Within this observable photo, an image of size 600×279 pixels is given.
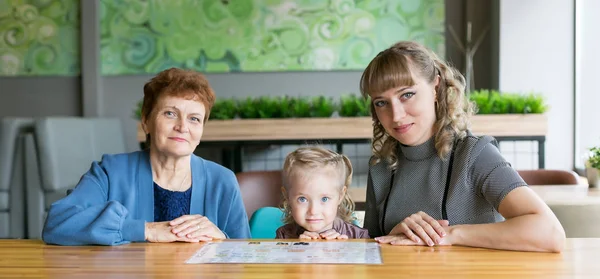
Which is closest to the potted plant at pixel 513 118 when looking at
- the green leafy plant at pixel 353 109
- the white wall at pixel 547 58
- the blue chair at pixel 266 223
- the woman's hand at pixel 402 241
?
the green leafy plant at pixel 353 109

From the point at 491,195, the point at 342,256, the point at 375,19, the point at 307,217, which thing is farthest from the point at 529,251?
the point at 375,19

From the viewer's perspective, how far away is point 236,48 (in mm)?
7930

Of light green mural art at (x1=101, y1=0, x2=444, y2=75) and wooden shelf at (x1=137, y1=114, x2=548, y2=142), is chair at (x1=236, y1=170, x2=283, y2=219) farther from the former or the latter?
light green mural art at (x1=101, y1=0, x2=444, y2=75)

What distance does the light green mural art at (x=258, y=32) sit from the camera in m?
7.81

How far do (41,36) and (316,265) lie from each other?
7544mm

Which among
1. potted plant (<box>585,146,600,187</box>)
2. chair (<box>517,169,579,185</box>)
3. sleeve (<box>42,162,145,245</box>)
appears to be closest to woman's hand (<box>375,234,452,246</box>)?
sleeve (<box>42,162,145,245</box>)

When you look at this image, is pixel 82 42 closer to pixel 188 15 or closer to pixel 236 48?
pixel 188 15

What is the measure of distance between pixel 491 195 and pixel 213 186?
3.02ft

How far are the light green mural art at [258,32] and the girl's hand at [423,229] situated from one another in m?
6.31

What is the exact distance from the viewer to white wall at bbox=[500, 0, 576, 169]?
6473mm

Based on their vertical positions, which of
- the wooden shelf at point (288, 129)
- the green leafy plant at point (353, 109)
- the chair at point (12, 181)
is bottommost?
the chair at point (12, 181)

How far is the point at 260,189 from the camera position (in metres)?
2.96

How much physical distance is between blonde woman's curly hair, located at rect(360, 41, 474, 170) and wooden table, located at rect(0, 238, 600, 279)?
1.49ft

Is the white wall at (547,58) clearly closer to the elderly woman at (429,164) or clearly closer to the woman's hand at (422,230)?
the elderly woman at (429,164)
